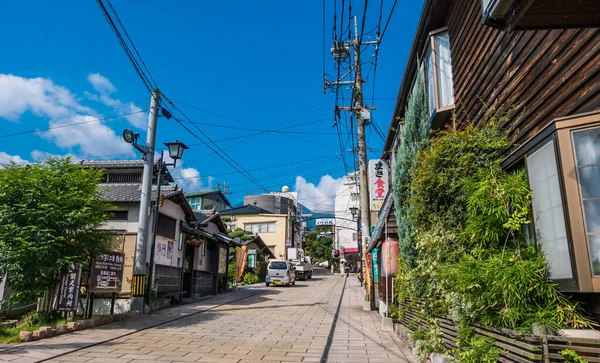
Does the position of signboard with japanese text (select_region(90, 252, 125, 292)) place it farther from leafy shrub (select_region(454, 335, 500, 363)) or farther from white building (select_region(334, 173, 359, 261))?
white building (select_region(334, 173, 359, 261))

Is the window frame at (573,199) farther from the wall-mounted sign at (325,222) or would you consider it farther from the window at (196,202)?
the wall-mounted sign at (325,222)

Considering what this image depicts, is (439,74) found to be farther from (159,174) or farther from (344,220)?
(344,220)

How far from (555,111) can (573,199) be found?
108 cm

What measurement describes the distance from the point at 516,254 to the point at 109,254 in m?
10.6

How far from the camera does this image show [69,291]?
33.3ft

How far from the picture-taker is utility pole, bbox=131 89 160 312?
12539 mm

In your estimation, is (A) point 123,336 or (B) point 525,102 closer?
(B) point 525,102

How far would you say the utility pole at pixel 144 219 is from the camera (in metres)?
12.5

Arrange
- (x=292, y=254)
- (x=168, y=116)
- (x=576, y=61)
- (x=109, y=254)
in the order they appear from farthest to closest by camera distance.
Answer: (x=292, y=254)
(x=168, y=116)
(x=109, y=254)
(x=576, y=61)

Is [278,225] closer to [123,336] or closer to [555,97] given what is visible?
[123,336]

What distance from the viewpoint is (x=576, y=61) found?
157 inches

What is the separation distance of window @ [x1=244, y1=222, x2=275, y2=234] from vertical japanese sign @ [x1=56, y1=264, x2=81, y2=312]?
39594 mm

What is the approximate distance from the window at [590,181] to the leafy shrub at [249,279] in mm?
31287

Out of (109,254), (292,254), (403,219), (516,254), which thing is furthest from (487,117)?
(292,254)
